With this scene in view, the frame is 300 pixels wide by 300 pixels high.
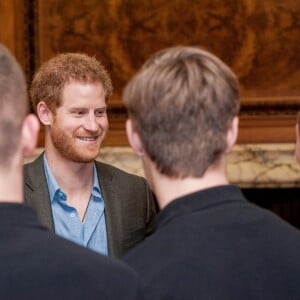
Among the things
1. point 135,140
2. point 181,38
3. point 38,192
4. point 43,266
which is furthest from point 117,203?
point 181,38

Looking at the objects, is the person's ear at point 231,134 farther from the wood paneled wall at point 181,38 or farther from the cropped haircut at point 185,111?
the wood paneled wall at point 181,38

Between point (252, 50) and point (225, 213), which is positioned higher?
point (225, 213)

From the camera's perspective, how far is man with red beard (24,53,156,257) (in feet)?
11.6

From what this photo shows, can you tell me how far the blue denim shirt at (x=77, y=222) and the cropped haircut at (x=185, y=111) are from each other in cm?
144

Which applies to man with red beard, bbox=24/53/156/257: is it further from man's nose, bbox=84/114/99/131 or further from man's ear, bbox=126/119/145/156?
man's ear, bbox=126/119/145/156

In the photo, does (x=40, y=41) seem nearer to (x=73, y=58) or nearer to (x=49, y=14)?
(x=49, y=14)

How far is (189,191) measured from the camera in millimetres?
2045

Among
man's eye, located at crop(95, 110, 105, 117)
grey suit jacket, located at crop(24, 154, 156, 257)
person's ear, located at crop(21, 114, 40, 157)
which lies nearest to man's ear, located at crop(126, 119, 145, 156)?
person's ear, located at crop(21, 114, 40, 157)

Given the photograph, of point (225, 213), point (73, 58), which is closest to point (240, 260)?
point (225, 213)

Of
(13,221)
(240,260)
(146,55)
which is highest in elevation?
(13,221)

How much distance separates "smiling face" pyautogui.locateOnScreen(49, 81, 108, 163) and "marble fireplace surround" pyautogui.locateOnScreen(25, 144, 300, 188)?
1881mm

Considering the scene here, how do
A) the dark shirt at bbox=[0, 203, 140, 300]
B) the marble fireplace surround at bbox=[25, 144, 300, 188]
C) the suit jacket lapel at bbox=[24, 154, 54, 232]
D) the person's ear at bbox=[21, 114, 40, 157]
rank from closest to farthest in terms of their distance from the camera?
the dark shirt at bbox=[0, 203, 140, 300] < the person's ear at bbox=[21, 114, 40, 157] < the suit jacket lapel at bbox=[24, 154, 54, 232] < the marble fireplace surround at bbox=[25, 144, 300, 188]

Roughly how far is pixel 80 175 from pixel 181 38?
225 cm

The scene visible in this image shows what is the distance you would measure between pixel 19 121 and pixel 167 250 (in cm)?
41
